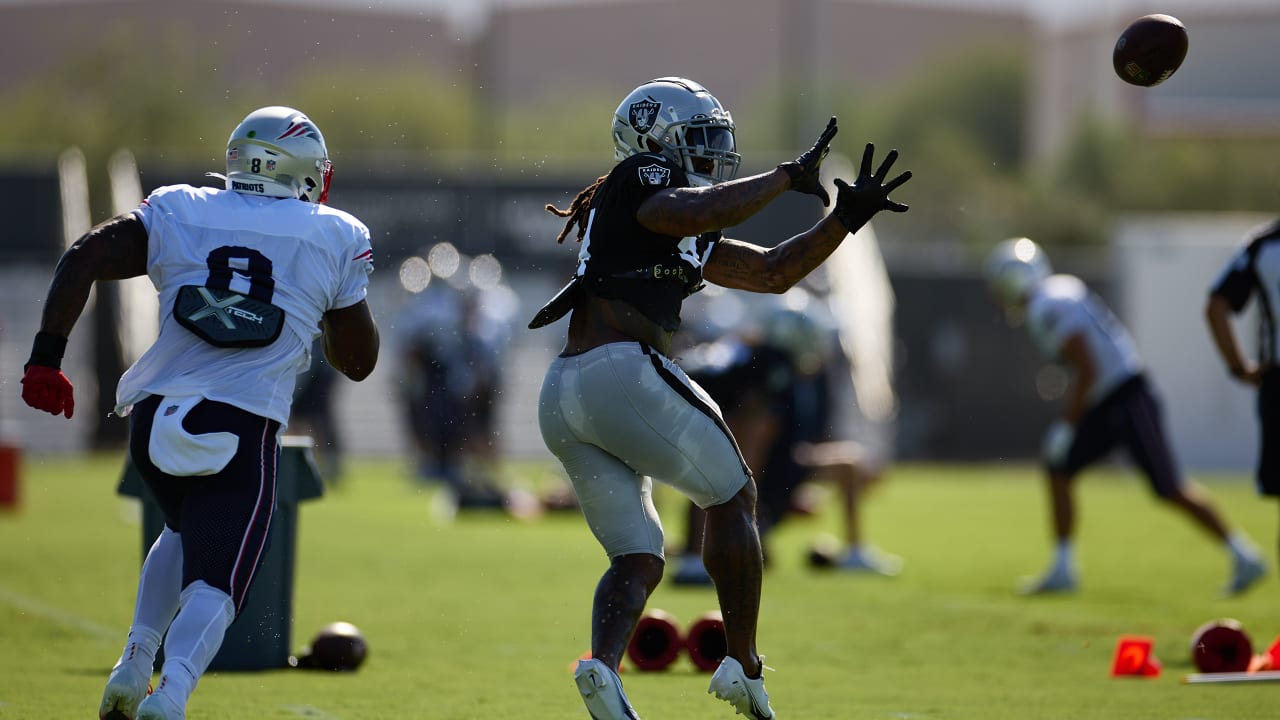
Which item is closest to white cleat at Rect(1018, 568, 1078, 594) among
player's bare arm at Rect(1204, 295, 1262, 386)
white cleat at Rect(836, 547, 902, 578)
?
white cleat at Rect(836, 547, 902, 578)

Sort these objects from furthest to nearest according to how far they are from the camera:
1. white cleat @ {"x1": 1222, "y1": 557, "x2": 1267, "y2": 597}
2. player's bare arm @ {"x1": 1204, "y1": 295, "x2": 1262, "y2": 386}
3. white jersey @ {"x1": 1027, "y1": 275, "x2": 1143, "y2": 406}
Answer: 1. white jersey @ {"x1": 1027, "y1": 275, "x2": 1143, "y2": 406}
2. white cleat @ {"x1": 1222, "y1": 557, "x2": 1267, "y2": 597}
3. player's bare arm @ {"x1": 1204, "y1": 295, "x2": 1262, "y2": 386}

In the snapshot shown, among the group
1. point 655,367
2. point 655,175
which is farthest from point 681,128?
point 655,367

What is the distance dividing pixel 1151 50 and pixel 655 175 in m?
2.42

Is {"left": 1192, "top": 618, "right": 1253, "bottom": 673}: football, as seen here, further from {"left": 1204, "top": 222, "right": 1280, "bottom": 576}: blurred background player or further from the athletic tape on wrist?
the athletic tape on wrist

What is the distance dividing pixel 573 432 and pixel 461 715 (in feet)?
4.24

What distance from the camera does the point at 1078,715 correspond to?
6305mm

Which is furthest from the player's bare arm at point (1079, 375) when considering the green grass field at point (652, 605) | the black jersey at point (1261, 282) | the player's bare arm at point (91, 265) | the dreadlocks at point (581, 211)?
the player's bare arm at point (91, 265)

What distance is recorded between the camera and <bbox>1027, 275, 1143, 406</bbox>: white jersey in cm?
1159

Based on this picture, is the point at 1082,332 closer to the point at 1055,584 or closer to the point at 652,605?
the point at 1055,584

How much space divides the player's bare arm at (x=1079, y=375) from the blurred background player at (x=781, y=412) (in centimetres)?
170

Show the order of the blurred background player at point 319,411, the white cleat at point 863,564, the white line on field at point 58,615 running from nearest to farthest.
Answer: the white line on field at point 58,615
the white cleat at point 863,564
the blurred background player at point 319,411

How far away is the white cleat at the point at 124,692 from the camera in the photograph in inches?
196

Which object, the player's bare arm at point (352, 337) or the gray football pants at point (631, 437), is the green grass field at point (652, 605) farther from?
the player's bare arm at point (352, 337)

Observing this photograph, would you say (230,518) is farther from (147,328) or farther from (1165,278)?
(1165,278)
